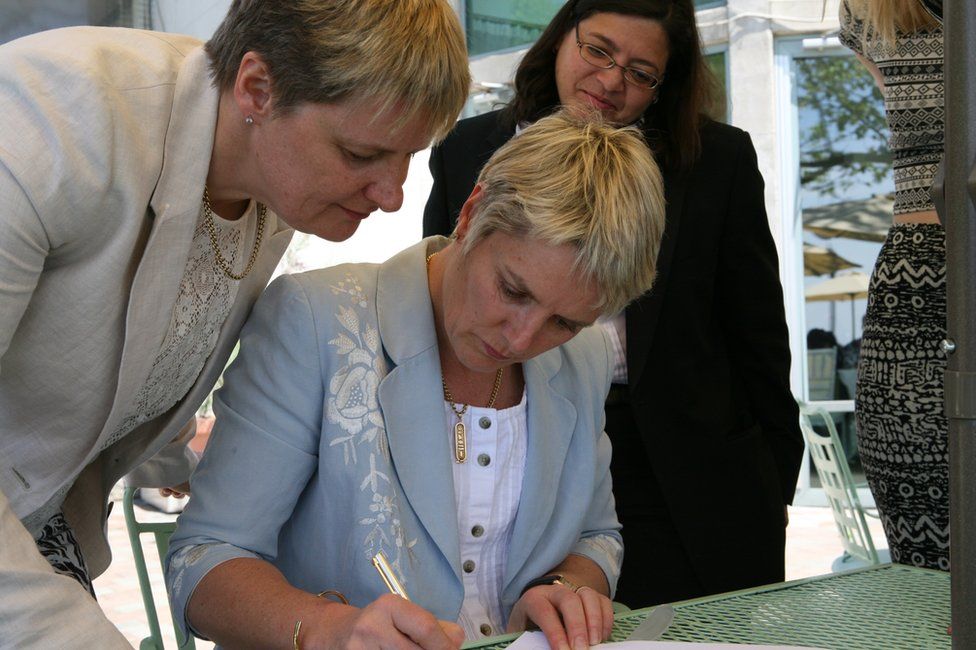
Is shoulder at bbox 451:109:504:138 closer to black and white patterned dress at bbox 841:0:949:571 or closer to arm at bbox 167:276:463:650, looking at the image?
black and white patterned dress at bbox 841:0:949:571

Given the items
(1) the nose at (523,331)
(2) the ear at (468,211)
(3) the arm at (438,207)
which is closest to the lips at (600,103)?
(3) the arm at (438,207)

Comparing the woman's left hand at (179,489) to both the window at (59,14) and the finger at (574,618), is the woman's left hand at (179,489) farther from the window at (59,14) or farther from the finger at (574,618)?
the window at (59,14)

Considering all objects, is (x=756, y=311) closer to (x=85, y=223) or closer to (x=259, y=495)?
(x=259, y=495)

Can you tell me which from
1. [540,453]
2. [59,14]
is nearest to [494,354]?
[540,453]

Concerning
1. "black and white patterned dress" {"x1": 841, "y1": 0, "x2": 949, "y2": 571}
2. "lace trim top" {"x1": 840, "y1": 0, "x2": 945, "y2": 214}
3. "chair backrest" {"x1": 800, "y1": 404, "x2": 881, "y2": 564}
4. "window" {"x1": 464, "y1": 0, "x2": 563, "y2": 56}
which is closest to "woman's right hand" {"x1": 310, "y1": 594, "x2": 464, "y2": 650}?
"black and white patterned dress" {"x1": 841, "y1": 0, "x2": 949, "y2": 571}

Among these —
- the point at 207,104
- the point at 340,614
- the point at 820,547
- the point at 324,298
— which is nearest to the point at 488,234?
the point at 324,298

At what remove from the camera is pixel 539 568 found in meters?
1.54

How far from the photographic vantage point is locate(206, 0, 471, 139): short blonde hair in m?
1.27

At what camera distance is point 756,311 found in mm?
2201

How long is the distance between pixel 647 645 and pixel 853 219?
5466mm

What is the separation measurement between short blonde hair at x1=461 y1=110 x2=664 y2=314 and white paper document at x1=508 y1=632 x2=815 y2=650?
0.46 metres

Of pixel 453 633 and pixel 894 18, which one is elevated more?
pixel 894 18

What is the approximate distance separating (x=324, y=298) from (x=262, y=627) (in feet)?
1.52

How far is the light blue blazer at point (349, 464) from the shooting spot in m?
1.40
